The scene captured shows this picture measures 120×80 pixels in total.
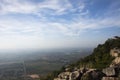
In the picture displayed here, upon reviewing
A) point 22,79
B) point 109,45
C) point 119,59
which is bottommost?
point 22,79

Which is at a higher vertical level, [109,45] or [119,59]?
[109,45]

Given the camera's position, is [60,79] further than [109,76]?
Yes

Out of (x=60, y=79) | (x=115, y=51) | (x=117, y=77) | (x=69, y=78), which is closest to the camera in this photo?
(x=117, y=77)

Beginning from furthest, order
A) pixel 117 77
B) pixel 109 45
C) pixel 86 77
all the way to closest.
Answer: pixel 109 45 → pixel 86 77 → pixel 117 77

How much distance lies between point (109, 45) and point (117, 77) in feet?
114

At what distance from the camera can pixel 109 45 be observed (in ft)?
240

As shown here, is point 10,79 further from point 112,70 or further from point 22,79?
point 112,70

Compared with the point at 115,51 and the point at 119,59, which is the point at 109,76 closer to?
the point at 119,59

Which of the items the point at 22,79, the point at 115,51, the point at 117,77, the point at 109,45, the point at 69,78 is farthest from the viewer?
the point at 22,79

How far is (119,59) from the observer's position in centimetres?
5144

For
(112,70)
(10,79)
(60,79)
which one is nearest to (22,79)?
(10,79)

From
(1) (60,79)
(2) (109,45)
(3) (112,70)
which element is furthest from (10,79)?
(3) (112,70)

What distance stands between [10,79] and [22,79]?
11.8 m

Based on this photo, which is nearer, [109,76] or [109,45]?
[109,76]
